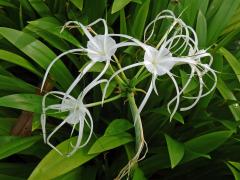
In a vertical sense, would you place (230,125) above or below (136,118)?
below

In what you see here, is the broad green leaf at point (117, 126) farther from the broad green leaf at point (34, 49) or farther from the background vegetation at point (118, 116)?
the broad green leaf at point (34, 49)

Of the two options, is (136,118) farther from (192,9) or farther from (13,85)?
(192,9)

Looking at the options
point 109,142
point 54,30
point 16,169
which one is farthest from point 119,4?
point 16,169

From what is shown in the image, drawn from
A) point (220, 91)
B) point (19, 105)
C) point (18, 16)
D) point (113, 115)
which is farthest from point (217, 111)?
point (18, 16)

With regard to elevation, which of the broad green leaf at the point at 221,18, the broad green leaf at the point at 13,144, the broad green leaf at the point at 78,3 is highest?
the broad green leaf at the point at 78,3

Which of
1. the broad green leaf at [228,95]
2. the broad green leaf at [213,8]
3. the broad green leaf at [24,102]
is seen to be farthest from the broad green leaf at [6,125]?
the broad green leaf at [213,8]
